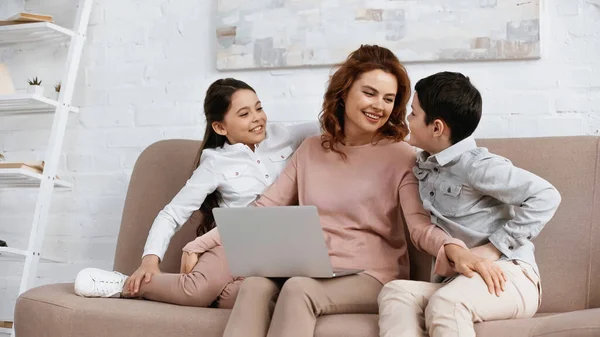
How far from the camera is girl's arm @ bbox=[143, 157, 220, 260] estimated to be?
240 centimetres

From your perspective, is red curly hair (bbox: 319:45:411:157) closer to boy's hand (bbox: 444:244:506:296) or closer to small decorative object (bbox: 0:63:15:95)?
boy's hand (bbox: 444:244:506:296)

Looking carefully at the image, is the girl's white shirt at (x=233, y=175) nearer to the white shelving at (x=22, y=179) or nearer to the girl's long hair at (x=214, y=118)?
the girl's long hair at (x=214, y=118)

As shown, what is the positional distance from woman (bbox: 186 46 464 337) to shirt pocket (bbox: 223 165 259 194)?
10cm

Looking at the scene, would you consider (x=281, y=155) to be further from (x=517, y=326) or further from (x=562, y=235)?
(x=517, y=326)

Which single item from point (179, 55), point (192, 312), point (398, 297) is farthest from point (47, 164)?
point (398, 297)

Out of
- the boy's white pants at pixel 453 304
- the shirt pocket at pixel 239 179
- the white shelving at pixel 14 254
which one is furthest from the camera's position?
the white shelving at pixel 14 254

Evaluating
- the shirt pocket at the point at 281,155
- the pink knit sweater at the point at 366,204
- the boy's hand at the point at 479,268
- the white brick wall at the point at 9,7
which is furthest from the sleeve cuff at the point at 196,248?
the white brick wall at the point at 9,7

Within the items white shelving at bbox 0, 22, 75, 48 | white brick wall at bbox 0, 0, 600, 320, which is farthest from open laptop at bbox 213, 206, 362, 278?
white shelving at bbox 0, 22, 75, 48

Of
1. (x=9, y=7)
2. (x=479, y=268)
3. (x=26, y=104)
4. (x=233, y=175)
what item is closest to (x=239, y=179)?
(x=233, y=175)

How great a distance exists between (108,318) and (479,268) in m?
0.90

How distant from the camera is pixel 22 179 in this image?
3.02 metres

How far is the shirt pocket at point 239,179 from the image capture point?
253cm

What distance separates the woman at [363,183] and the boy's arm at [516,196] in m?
0.16

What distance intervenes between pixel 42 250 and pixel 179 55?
921 mm
